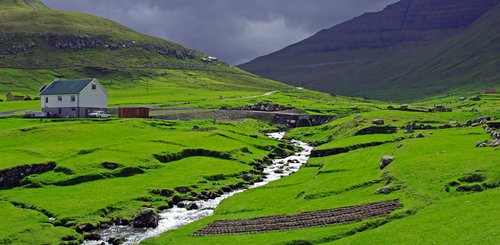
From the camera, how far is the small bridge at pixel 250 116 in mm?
173050

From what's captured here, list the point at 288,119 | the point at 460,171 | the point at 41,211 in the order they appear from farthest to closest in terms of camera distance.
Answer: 1. the point at 288,119
2. the point at 41,211
3. the point at 460,171

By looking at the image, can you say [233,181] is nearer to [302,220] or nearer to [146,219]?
[146,219]

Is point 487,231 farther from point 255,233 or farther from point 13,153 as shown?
point 13,153

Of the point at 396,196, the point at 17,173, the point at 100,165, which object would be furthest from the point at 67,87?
the point at 396,196

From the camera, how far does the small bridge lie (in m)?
173

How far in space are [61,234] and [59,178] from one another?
2378 centimetres

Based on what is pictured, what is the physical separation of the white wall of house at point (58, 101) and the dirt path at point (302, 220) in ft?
343

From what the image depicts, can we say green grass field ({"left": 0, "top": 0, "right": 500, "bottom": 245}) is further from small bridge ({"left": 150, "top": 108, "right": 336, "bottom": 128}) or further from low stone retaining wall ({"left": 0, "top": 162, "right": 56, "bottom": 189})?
small bridge ({"left": 150, "top": 108, "right": 336, "bottom": 128})

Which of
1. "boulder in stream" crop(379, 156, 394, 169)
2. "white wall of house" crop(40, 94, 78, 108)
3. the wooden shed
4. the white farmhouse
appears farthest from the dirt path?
"white wall of house" crop(40, 94, 78, 108)

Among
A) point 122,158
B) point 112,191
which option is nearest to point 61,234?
point 112,191

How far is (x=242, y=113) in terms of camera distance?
646ft

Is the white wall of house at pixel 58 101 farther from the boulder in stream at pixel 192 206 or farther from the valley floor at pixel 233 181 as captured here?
the boulder in stream at pixel 192 206

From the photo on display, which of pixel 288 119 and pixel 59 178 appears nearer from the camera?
pixel 59 178

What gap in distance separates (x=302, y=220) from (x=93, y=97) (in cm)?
11401
